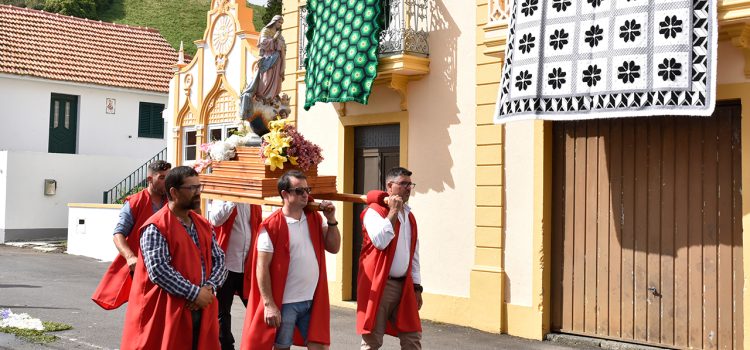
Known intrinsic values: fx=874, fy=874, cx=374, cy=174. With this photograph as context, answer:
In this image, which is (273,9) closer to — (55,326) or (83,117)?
(83,117)

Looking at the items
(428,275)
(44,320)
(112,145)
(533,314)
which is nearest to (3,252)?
(112,145)

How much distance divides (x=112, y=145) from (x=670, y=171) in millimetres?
20408

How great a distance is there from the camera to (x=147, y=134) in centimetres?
2722

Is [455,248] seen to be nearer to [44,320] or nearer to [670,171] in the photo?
[670,171]

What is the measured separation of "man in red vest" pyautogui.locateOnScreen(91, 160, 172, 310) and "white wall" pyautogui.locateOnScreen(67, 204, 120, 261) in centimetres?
1223

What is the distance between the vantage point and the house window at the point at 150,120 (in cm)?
2694

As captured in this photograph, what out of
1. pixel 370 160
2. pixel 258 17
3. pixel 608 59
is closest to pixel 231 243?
pixel 608 59

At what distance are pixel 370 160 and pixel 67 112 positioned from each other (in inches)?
619

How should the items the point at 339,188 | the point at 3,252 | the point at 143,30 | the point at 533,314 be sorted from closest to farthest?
the point at 533,314
the point at 339,188
the point at 3,252
the point at 143,30

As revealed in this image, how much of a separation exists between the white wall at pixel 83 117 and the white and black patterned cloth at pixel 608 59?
61.6 ft

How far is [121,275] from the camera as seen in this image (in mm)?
7039

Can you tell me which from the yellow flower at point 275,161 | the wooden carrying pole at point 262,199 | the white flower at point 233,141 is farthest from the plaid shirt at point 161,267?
the white flower at point 233,141

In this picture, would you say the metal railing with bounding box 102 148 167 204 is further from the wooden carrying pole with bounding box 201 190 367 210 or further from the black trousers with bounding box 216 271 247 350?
the wooden carrying pole with bounding box 201 190 367 210

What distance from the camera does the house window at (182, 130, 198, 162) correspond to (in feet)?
62.1
